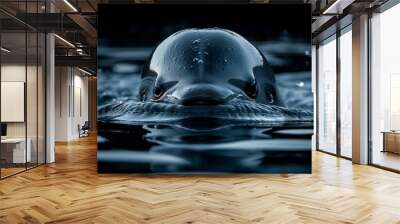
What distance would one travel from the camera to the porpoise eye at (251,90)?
607 centimetres

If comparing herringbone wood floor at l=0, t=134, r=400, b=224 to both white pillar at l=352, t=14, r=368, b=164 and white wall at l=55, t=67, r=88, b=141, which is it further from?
white wall at l=55, t=67, r=88, b=141

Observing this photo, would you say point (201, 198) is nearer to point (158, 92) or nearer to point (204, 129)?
point (204, 129)

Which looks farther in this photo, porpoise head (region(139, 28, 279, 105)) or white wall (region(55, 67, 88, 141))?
white wall (region(55, 67, 88, 141))

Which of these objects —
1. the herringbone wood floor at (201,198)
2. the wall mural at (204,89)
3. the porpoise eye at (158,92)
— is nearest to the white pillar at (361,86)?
the herringbone wood floor at (201,198)

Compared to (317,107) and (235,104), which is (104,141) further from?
(317,107)

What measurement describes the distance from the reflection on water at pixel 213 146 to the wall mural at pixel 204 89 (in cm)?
2

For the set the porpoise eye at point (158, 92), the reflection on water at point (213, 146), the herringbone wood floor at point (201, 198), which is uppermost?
the porpoise eye at point (158, 92)

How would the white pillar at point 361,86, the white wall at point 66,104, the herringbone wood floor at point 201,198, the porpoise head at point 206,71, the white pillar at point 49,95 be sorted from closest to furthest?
the herringbone wood floor at point 201,198 → the porpoise head at point 206,71 → the white pillar at point 361,86 → the white pillar at point 49,95 → the white wall at point 66,104

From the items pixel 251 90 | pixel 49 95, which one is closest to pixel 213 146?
pixel 251 90

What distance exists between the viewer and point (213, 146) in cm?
609

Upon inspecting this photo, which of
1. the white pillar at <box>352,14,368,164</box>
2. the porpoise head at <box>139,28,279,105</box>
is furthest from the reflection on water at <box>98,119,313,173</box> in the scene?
the white pillar at <box>352,14,368,164</box>

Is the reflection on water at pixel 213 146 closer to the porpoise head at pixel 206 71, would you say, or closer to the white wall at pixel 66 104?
the porpoise head at pixel 206 71

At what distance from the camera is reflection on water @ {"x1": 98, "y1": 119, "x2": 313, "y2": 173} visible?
239 inches

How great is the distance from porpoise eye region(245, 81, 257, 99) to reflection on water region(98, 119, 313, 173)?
519 mm
